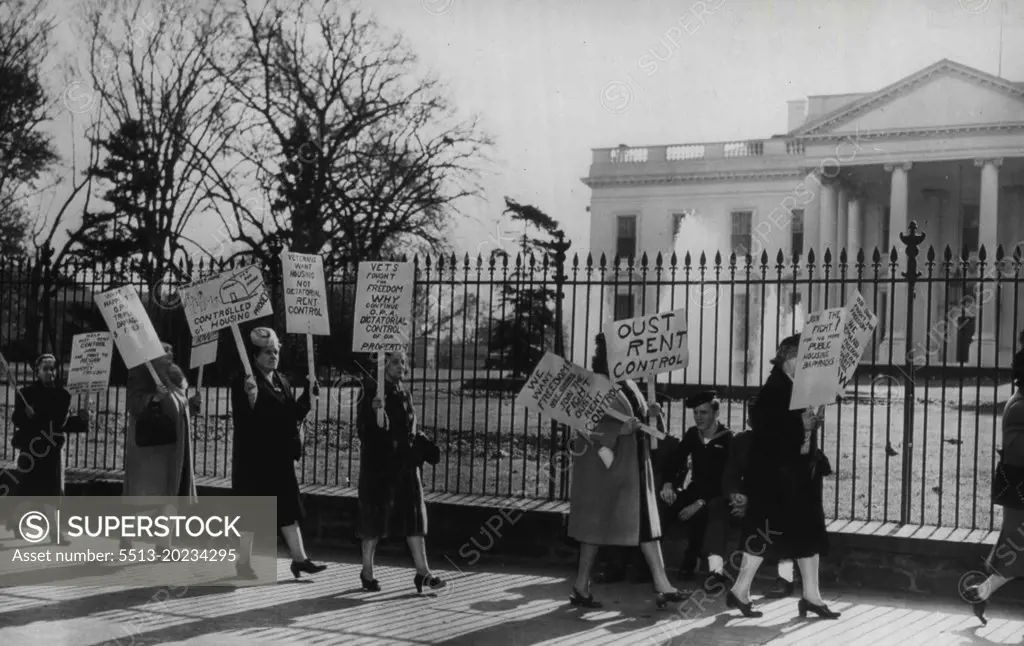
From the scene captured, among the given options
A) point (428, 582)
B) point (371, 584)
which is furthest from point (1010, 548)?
point (371, 584)

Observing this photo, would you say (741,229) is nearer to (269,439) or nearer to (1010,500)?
(269,439)

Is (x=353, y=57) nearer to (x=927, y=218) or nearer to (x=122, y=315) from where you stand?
(x=122, y=315)

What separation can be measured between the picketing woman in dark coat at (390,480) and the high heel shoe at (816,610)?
247cm

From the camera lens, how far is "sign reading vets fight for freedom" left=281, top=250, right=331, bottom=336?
29.0 ft

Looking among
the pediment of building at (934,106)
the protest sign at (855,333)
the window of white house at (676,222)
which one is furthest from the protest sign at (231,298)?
the window of white house at (676,222)

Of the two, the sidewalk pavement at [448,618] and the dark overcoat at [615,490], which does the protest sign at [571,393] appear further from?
the sidewalk pavement at [448,618]

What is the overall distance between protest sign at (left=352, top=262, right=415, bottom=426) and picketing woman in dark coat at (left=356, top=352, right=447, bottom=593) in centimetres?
30

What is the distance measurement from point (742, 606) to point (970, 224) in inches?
1659

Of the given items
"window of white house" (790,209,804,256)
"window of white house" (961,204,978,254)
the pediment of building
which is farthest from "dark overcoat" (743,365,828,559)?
"window of white house" (790,209,804,256)

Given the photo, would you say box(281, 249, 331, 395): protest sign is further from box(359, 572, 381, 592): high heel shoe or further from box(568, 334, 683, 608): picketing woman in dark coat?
box(568, 334, 683, 608): picketing woman in dark coat

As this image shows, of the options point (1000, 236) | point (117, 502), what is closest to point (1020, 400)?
point (117, 502)

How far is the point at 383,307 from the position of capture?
8555 millimetres

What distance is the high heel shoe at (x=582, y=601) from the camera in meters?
7.68

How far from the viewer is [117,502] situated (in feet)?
35.2
